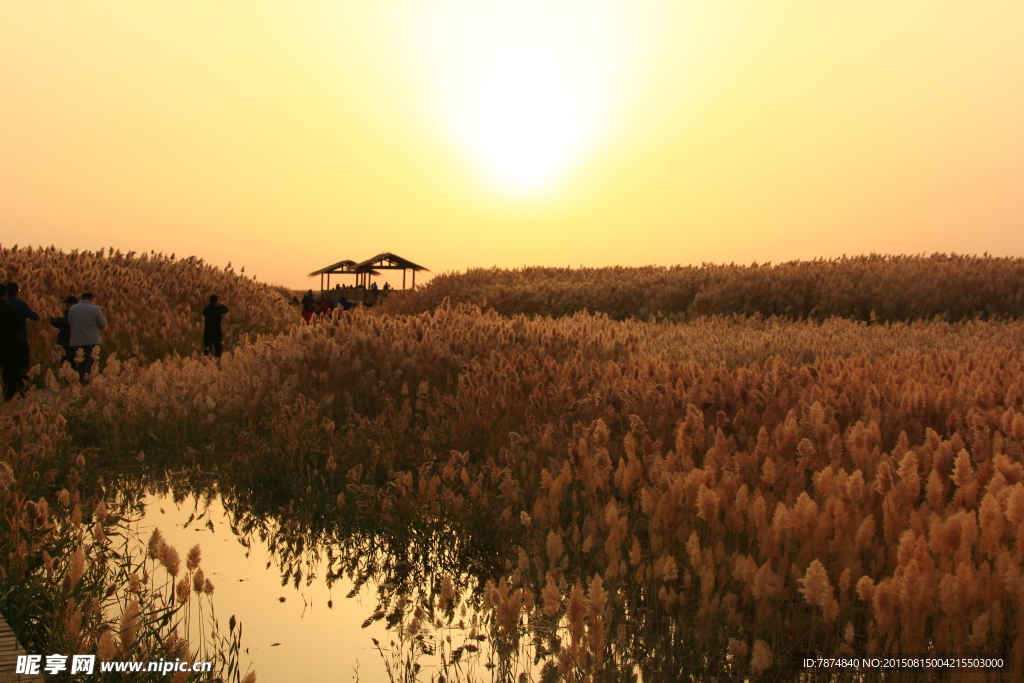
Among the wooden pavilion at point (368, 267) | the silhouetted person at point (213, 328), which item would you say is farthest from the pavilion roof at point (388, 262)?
the silhouetted person at point (213, 328)

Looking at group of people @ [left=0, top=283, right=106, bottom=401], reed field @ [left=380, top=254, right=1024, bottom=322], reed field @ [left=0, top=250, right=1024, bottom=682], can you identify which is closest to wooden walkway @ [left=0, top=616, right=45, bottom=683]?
reed field @ [left=0, top=250, right=1024, bottom=682]

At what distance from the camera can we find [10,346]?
429 inches

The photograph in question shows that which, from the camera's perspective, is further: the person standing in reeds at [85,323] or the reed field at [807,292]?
the reed field at [807,292]

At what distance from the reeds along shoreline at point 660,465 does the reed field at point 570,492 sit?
0.03 meters

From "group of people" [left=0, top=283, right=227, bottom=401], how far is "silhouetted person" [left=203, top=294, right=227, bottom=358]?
0.10 m

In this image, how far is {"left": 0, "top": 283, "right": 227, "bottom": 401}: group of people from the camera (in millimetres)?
10891

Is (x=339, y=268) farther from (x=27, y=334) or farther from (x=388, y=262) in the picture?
(x=27, y=334)

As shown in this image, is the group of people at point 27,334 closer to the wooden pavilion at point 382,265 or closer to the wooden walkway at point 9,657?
the wooden walkway at point 9,657

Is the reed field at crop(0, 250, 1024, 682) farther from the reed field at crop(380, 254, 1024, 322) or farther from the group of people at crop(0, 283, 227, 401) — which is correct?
the reed field at crop(380, 254, 1024, 322)

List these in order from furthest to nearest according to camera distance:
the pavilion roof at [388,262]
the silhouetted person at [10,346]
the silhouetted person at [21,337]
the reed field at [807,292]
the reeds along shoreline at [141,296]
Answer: the pavilion roof at [388,262] → the reed field at [807,292] → the reeds along shoreline at [141,296] → the silhouetted person at [21,337] → the silhouetted person at [10,346]

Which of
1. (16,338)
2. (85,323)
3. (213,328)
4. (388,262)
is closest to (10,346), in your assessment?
(16,338)

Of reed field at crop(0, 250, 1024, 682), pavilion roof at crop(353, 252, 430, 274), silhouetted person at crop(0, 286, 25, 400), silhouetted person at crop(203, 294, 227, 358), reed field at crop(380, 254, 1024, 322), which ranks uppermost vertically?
pavilion roof at crop(353, 252, 430, 274)

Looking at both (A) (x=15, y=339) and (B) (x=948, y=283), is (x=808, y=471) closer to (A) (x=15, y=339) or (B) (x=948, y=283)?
(A) (x=15, y=339)

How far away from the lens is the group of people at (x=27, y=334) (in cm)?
1089
